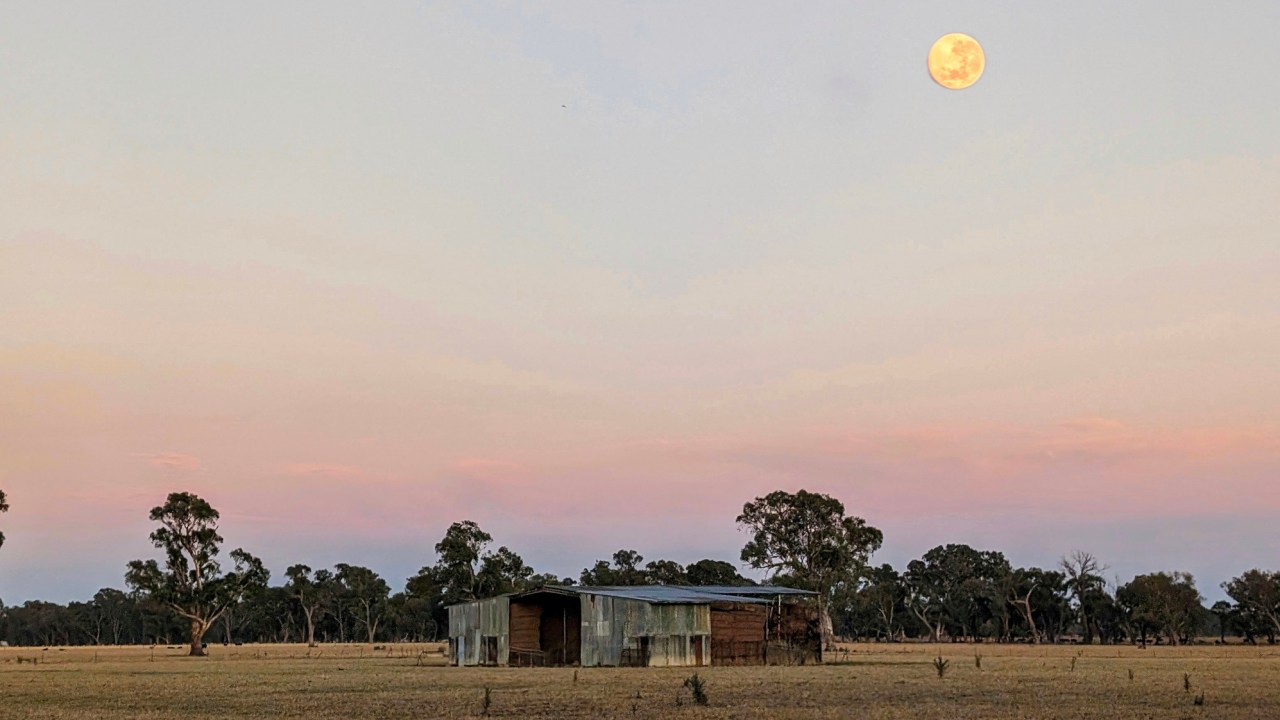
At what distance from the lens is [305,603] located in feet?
575

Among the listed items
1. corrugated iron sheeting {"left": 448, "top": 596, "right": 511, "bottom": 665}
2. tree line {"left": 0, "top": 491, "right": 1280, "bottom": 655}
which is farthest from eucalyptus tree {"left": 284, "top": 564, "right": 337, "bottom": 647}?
corrugated iron sheeting {"left": 448, "top": 596, "right": 511, "bottom": 665}

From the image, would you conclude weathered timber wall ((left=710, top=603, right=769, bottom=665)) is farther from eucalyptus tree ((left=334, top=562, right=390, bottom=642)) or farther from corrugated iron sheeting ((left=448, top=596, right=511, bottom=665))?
eucalyptus tree ((left=334, top=562, right=390, bottom=642))

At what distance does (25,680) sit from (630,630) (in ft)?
92.3

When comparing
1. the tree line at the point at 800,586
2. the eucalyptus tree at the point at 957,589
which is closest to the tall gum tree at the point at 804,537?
the tree line at the point at 800,586

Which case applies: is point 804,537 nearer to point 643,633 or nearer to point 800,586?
point 800,586

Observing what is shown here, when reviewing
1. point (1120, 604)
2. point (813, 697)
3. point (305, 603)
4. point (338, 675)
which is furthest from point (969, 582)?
point (813, 697)

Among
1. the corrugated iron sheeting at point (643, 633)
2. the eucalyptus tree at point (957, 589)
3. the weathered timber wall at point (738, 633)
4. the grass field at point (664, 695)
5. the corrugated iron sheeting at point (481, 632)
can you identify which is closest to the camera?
the grass field at point (664, 695)

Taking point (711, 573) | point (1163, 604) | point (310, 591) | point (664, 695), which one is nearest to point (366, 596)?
point (310, 591)

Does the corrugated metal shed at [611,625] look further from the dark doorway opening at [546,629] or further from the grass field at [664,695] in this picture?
the grass field at [664,695]

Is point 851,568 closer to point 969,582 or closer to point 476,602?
point 969,582

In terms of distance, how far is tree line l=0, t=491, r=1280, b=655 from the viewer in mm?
101438

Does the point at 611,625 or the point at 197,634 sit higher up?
the point at 611,625

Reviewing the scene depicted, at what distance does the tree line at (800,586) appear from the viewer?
333 feet

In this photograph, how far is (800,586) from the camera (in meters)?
118
